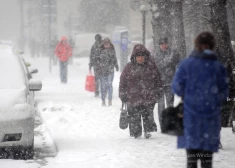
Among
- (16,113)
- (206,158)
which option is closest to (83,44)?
(16,113)

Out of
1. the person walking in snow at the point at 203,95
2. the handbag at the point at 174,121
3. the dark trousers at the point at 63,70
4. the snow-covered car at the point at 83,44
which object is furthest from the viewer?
the snow-covered car at the point at 83,44

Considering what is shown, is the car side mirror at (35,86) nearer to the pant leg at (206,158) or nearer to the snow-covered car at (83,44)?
the pant leg at (206,158)

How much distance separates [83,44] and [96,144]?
33.9m

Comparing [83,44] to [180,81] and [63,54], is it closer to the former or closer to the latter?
[63,54]

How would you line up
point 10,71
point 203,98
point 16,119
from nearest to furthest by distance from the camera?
point 203,98 < point 16,119 < point 10,71

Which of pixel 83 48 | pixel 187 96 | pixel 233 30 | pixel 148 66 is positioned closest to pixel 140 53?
pixel 148 66

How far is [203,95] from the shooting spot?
5.68 meters

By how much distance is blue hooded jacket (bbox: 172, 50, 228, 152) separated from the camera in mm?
5680

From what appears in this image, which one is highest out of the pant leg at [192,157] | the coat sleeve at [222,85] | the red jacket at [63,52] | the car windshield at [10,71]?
the coat sleeve at [222,85]

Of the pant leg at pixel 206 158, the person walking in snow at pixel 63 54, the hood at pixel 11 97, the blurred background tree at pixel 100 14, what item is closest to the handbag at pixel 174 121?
the pant leg at pixel 206 158

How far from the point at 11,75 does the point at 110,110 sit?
5709 mm

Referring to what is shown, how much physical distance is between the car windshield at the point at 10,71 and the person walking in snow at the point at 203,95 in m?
3.85

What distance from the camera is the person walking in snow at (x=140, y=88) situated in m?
10.2

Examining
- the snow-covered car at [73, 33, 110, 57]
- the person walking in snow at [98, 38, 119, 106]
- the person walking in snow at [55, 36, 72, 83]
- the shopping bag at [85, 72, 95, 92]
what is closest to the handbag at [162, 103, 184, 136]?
the person walking in snow at [98, 38, 119, 106]
